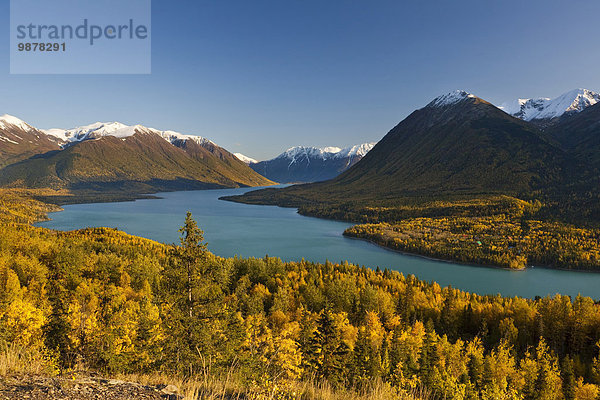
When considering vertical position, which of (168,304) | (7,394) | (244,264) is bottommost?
(244,264)

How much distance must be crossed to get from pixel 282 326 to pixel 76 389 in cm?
5977

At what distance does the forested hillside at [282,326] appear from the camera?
20797 mm

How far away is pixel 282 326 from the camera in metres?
64.5

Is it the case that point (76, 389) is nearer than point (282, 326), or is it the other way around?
point (76, 389)

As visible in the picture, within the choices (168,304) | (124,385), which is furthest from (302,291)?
(124,385)

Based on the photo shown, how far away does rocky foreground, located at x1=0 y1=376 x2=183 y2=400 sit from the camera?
7.85 m

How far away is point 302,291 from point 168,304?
7105cm

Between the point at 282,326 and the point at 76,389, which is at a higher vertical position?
the point at 76,389

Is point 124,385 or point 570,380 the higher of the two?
point 124,385

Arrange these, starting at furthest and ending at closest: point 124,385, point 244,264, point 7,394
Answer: point 244,264 → point 124,385 → point 7,394

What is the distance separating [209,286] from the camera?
2116 cm

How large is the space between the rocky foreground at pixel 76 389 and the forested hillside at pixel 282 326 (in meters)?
2.24

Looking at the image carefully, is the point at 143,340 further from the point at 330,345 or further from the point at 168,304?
the point at 330,345

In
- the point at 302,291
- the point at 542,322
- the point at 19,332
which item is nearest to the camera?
the point at 19,332
